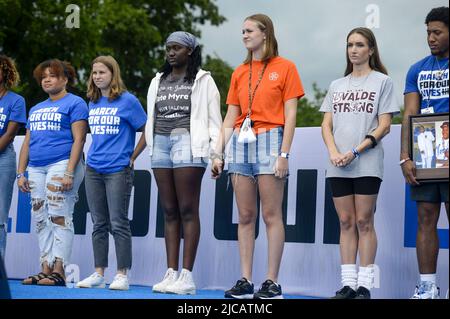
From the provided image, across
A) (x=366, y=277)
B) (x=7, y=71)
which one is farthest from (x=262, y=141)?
(x=7, y=71)

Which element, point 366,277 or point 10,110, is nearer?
point 366,277

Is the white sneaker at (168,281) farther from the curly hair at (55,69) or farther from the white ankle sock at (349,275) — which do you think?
the curly hair at (55,69)

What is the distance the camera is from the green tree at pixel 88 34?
21.6 metres

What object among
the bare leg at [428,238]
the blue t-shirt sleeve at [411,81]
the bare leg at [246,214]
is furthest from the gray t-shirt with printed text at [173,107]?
the bare leg at [428,238]

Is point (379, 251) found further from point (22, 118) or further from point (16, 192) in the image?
point (16, 192)

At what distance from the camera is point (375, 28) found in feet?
18.0

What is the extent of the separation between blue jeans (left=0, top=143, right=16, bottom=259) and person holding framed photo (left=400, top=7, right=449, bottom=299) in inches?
117

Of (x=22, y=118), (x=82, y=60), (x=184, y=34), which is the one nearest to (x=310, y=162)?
(x=184, y=34)

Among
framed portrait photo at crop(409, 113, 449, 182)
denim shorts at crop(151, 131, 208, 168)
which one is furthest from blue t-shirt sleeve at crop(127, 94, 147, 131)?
framed portrait photo at crop(409, 113, 449, 182)

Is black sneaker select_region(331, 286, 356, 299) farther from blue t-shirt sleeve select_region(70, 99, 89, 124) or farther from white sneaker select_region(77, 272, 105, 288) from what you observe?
blue t-shirt sleeve select_region(70, 99, 89, 124)

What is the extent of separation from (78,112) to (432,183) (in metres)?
2.76

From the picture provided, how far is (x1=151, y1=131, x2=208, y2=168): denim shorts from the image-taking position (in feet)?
18.9

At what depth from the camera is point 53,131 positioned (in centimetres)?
638

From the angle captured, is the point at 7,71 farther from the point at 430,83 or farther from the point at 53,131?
the point at 430,83
